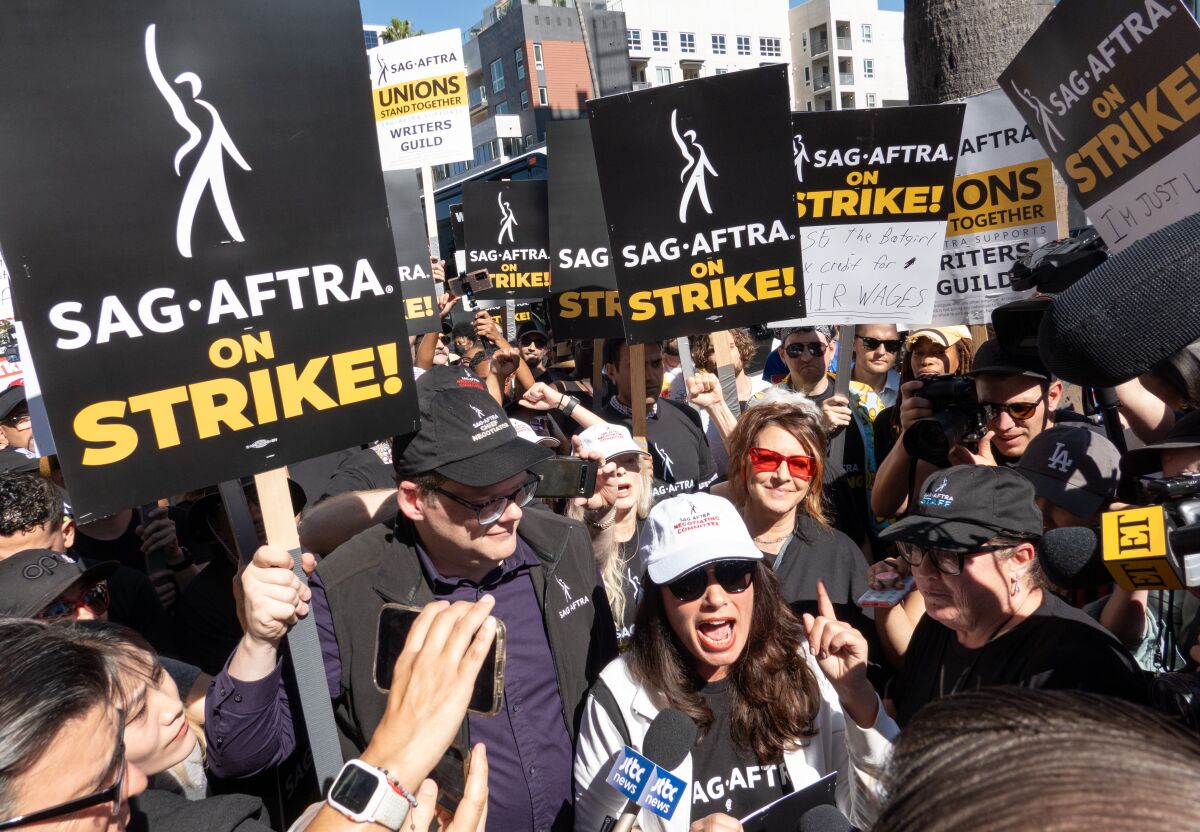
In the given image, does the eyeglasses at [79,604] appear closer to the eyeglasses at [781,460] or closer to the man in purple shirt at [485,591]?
the man in purple shirt at [485,591]

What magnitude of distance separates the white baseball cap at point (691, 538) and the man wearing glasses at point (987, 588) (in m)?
0.45

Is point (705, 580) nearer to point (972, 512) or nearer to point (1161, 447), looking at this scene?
point (972, 512)

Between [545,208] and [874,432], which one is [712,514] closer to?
[874,432]

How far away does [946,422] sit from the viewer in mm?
3070

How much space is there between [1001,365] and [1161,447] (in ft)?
3.92

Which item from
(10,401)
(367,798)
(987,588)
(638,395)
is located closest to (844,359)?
(638,395)

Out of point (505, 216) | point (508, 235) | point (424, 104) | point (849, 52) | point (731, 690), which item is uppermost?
point (849, 52)

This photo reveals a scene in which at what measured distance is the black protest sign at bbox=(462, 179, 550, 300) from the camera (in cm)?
784

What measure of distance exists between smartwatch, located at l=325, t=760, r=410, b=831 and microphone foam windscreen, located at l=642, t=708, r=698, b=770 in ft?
2.23

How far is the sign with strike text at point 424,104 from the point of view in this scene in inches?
324

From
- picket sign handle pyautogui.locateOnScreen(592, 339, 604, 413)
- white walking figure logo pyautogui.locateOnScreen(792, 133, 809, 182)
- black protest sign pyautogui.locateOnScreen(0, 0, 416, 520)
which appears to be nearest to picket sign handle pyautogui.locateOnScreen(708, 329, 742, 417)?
white walking figure logo pyautogui.locateOnScreen(792, 133, 809, 182)

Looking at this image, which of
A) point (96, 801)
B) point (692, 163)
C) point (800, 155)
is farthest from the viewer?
point (800, 155)

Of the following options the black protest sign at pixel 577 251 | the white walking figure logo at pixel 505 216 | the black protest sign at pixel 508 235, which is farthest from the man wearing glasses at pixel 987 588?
the white walking figure logo at pixel 505 216

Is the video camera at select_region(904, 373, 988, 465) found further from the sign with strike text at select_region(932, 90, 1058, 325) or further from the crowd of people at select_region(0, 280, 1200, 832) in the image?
the sign with strike text at select_region(932, 90, 1058, 325)
